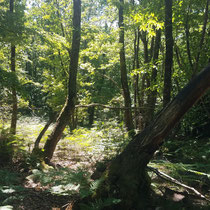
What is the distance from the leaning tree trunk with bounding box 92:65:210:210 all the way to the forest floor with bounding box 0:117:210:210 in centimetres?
27

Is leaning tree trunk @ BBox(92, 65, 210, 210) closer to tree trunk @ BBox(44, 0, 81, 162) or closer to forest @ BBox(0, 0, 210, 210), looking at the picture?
forest @ BBox(0, 0, 210, 210)

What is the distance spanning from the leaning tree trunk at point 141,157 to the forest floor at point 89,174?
0.89 ft

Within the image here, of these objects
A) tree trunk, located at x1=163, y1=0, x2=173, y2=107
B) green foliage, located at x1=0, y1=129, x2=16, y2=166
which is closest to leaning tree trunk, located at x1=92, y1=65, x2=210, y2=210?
tree trunk, located at x1=163, y1=0, x2=173, y2=107

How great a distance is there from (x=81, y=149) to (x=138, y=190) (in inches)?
175

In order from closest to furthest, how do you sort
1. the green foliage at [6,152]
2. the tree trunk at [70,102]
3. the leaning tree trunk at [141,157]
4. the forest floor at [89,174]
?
the leaning tree trunk at [141,157]
the forest floor at [89,174]
the green foliage at [6,152]
the tree trunk at [70,102]

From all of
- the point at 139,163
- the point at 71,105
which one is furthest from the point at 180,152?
the point at 71,105

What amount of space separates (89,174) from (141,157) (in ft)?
3.48

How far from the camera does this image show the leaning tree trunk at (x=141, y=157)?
8.98 ft

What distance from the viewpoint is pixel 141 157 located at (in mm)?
2992

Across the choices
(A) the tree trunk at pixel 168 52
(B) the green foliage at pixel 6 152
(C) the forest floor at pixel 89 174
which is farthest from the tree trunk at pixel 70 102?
(A) the tree trunk at pixel 168 52

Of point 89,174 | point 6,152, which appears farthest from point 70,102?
point 89,174

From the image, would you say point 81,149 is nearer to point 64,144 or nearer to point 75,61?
point 64,144

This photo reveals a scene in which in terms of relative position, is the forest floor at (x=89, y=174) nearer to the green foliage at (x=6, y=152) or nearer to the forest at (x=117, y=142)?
the forest at (x=117, y=142)

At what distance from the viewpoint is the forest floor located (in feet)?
9.73
